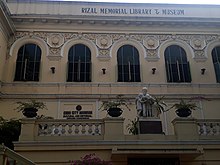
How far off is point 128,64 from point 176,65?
2943 millimetres

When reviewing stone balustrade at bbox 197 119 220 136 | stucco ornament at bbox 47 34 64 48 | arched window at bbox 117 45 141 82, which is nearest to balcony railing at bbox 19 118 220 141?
stone balustrade at bbox 197 119 220 136

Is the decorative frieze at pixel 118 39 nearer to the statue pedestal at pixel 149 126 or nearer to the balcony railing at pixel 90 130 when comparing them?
the statue pedestal at pixel 149 126

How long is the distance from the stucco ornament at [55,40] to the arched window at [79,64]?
80 centimetres

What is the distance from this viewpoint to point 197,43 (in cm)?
1988

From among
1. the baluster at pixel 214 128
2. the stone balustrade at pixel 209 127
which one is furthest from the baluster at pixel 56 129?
the baluster at pixel 214 128

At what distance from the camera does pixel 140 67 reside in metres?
19.0

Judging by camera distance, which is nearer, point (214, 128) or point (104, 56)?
point (214, 128)

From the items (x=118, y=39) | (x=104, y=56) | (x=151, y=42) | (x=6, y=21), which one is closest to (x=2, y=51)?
(x=6, y=21)

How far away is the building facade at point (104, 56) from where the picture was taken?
702 inches

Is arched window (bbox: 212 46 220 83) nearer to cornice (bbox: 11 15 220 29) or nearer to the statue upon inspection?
cornice (bbox: 11 15 220 29)

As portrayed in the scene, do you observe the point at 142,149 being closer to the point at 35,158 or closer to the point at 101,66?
the point at 35,158

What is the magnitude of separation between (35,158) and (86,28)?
1116 cm

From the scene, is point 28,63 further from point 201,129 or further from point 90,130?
point 201,129

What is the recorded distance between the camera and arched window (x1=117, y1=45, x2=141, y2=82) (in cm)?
1861
